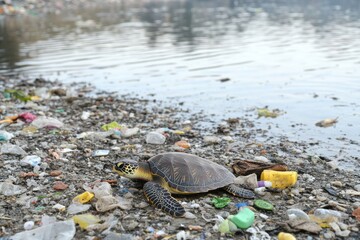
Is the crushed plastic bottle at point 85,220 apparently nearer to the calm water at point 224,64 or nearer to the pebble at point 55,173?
the pebble at point 55,173

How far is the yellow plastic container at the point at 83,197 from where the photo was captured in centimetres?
481

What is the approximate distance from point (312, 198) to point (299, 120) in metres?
4.28

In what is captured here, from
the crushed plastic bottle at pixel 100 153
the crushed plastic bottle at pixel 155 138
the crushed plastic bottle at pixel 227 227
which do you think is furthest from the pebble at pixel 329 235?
the crushed plastic bottle at pixel 155 138

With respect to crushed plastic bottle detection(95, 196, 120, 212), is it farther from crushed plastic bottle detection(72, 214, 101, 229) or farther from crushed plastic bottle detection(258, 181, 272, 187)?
crushed plastic bottle detection(258, 181, 272, 187)

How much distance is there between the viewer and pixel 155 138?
7461 millimetres

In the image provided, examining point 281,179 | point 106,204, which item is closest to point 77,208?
point 106,204

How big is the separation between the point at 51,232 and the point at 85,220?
0.38 meters

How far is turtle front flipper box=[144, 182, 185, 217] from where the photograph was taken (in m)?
4.54

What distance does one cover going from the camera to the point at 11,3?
3662 cm

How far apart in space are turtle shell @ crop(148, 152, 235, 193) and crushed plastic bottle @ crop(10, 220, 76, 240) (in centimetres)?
133

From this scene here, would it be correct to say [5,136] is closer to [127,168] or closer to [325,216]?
[127,168]

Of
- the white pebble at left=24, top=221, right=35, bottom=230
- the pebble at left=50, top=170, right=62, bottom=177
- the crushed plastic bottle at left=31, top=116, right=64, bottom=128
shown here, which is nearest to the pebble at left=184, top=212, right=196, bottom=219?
the white pebble at left=24, top=221, right=35, bottom=230

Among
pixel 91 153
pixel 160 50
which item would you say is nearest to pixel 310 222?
pixel 91 153

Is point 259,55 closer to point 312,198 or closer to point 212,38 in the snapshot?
point 212,38
